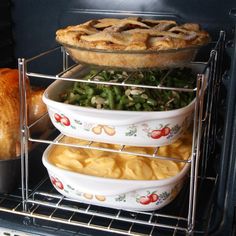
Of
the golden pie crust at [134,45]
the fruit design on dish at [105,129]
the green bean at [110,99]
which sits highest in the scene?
the golden pie crust at [134,45]

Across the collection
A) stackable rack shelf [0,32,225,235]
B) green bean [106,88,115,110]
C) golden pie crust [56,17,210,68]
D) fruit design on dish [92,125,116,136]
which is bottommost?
stackable rack shelf [0,32,225,235]

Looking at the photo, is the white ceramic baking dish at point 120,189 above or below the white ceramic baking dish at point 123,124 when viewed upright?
below

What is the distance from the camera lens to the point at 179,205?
2.73ft

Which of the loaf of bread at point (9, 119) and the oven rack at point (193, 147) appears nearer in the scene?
the oven rack at point (193, 147)

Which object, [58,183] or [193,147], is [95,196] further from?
[193,147]

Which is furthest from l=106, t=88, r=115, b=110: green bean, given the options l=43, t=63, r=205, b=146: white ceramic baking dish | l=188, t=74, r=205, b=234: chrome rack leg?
l=188, t=74, r=205, b=234: chrome rack leg

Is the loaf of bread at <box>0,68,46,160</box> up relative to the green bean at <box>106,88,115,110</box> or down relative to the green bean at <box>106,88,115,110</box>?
down

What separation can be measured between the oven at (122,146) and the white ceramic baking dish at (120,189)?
3cm

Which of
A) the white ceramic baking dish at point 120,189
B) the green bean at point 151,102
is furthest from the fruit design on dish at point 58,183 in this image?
the green bean at point 151,102

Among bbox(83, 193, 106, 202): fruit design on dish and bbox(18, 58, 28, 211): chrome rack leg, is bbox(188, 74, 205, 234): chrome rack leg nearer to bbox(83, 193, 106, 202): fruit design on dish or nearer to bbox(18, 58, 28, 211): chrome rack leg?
bbox(83, 193, 106, 202): fruit design on dish

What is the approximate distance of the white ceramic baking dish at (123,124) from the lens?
2.33 ft

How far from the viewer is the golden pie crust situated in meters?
0.72

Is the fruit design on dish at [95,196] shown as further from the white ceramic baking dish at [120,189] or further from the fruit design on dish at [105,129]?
the fruit design on dish at [105,129]

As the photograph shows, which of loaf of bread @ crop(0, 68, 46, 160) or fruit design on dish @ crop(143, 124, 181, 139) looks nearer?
fruit design on dish @ crop(143, 124, 181, 139)
